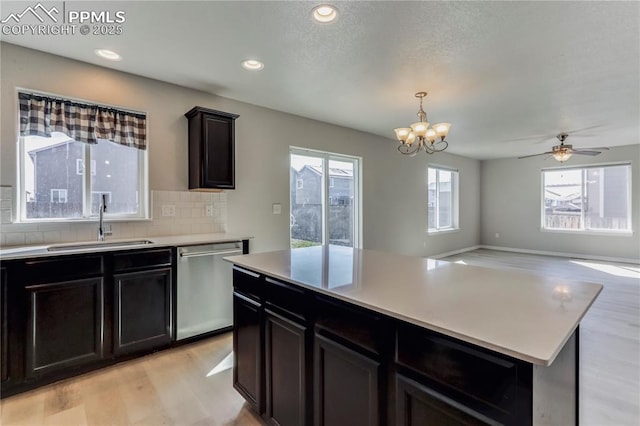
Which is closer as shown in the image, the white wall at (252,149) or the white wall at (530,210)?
the white wall at (252,149)

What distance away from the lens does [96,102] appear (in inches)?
110

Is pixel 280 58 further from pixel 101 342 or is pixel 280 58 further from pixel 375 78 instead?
pixel 101 342

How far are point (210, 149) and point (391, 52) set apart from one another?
6.47 feet

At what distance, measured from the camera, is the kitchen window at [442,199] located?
7039 mm

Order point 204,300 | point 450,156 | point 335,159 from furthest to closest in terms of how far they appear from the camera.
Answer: point 450,156, point 335,159, point 204,300

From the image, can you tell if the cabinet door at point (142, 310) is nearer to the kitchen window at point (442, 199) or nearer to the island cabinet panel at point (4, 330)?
the island cabinet panel at point (4, 330)

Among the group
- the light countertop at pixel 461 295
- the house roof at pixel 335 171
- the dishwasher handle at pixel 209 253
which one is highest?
the house roof at pixel 335 171

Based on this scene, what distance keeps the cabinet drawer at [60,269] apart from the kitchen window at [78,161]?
0.66 metres

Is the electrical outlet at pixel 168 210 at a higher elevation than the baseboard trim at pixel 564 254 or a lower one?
higher

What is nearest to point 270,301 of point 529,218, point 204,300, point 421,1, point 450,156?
point 204,300

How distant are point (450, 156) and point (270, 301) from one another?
22.8 ft

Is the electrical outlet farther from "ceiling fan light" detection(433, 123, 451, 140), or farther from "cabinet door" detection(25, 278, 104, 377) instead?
"ceiling fan light" detection(433, 123, 451, 140)

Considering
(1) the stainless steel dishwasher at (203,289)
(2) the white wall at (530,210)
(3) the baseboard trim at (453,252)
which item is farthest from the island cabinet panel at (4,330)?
(2) the white wall at (530,210)

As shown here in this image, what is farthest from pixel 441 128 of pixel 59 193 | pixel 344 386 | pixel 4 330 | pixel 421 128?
pixel 4 330
